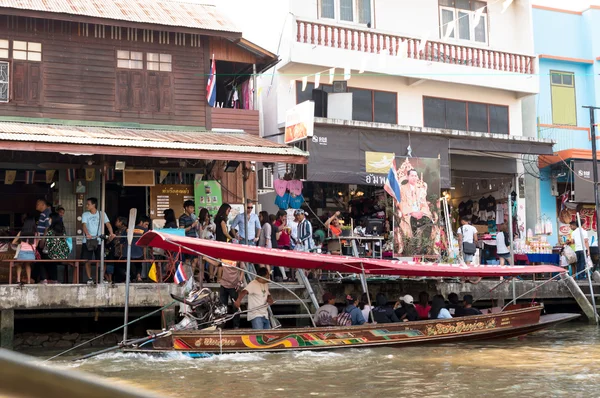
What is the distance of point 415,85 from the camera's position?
21844 mm

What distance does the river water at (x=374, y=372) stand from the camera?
10.0 meters

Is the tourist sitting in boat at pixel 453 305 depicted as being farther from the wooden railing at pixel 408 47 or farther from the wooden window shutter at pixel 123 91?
the wooden window shutter at pixel 123 91

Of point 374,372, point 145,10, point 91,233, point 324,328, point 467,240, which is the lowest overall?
point 374,372

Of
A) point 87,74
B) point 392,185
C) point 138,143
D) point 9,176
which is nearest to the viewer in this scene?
point 138,143

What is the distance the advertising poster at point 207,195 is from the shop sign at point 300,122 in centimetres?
229

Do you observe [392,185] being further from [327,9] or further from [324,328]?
[324,328]

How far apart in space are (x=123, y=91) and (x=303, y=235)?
5601mm

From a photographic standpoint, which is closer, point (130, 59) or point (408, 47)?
point (130, 59)

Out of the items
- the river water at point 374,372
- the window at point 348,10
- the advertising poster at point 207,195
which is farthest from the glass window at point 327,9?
the river water at point 374,372

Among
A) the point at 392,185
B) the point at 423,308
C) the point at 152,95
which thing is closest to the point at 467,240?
the point at 392,185

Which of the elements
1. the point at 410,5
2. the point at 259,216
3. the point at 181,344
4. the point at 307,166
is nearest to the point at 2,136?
the point at 181,344

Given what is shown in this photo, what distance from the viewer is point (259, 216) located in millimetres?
17906

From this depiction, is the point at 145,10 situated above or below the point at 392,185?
above

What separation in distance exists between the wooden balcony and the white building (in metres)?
1.38
